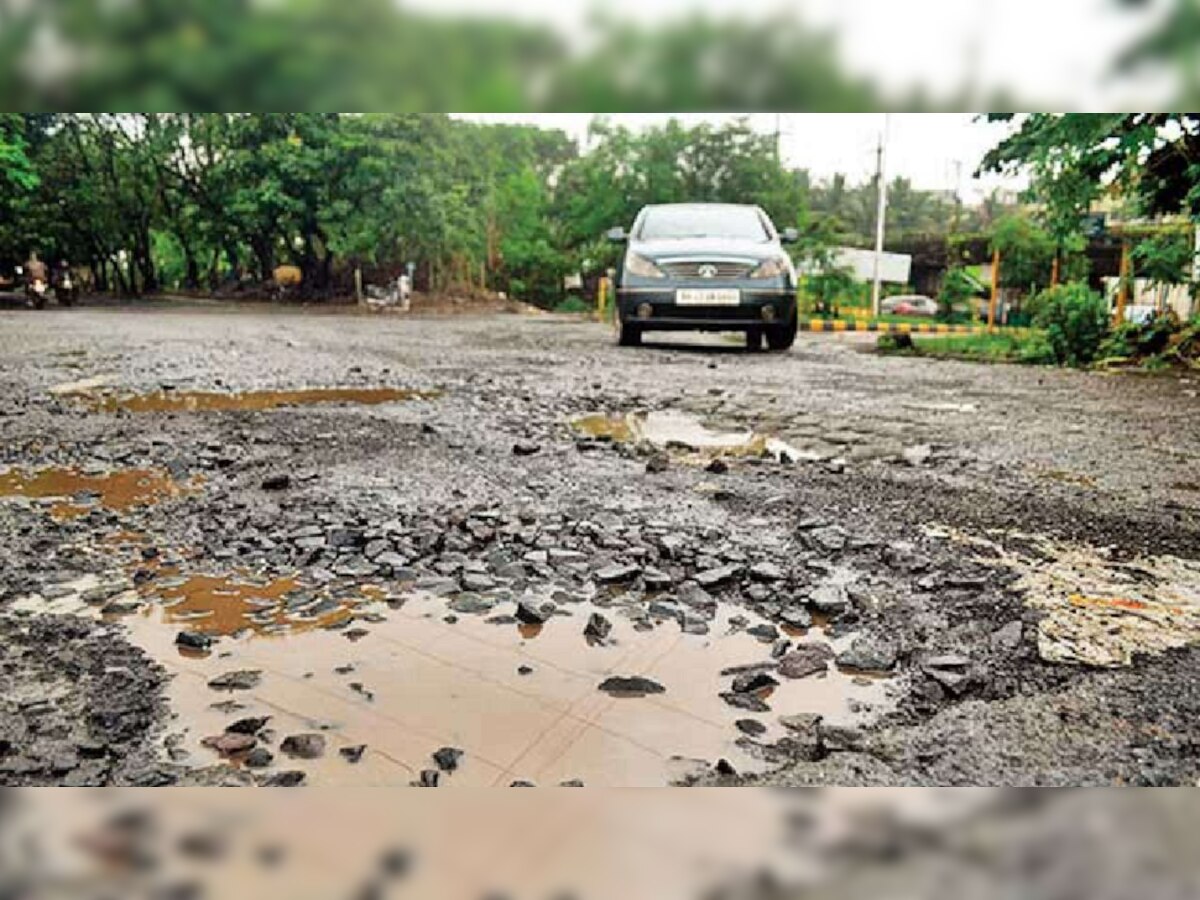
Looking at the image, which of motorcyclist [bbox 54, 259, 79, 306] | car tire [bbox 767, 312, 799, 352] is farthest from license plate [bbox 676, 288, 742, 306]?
motorcyclist [bbox 54, 259, 79, 306]

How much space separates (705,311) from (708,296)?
0.41 ft

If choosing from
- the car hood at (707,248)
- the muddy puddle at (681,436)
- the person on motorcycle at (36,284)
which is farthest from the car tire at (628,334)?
the person on motorcycle at (36,284)

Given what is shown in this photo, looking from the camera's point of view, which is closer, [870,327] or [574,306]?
[870,327]

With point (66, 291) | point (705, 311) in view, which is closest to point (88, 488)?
point (705, 311)

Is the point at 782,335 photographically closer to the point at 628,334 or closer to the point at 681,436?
→ the point at 628,334

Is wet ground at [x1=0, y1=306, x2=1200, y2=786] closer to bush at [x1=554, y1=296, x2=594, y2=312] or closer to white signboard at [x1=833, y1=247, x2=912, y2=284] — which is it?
white signboard at [x1=833, y1=247, x2=912, y2=284]

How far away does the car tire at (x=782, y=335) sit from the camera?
7.97 m

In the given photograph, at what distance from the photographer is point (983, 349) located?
355 inches

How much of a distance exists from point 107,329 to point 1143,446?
9.10 m

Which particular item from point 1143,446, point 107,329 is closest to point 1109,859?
point 1143,446

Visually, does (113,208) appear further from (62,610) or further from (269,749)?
(269,749)

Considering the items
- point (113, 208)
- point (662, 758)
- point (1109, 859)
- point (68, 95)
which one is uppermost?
point (113, 208)

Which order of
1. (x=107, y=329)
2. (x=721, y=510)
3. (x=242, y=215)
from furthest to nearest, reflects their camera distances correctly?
(x=242, y=215) → (x=107, y=329) → (x=721, y=510)

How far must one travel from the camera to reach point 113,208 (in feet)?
24.7
